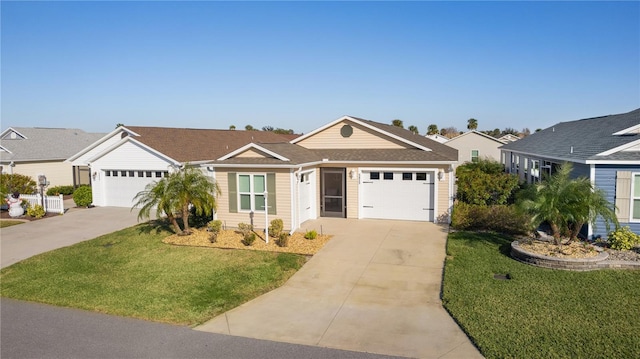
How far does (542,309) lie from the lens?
8.62m

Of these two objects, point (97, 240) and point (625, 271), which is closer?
point (625, 271)

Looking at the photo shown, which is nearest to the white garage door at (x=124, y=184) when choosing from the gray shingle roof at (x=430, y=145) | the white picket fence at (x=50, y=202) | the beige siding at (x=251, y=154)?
the white picket fence at (x=50, y=202)

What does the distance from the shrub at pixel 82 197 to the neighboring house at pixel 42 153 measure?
3028 millimetres

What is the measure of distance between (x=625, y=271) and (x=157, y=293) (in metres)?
11.4

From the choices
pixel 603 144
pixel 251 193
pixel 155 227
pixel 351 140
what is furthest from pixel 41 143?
pixel 603 144

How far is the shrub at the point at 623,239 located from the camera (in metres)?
12.2

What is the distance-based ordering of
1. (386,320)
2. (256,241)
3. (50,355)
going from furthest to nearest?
1. (256,241)
2. (386,320)
3. (50,355)

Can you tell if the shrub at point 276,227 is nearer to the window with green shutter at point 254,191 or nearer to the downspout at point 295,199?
the downspout at point 295,199

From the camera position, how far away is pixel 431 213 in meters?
17.5

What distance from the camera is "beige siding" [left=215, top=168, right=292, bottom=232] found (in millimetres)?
15977

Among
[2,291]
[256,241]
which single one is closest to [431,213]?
[256,241]

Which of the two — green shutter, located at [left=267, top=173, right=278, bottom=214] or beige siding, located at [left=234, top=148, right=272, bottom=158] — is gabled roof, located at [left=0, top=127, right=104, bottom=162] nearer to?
beige siding, located at [left=234, top=148, right=272, bottom=158]

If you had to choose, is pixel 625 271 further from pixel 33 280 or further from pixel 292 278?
pixel 33 280

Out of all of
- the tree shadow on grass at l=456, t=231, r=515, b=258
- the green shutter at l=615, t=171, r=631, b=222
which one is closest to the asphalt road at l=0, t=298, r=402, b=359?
the tree shadow on grass at l=456, t=231, r=515, b=258
